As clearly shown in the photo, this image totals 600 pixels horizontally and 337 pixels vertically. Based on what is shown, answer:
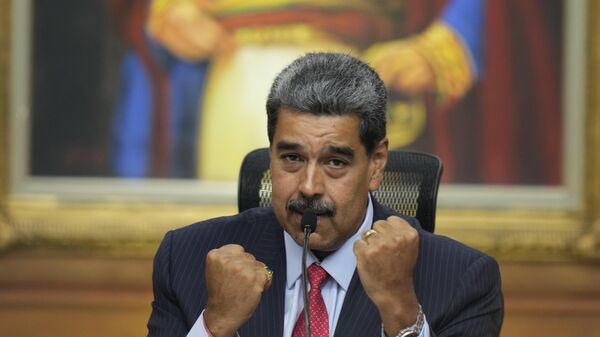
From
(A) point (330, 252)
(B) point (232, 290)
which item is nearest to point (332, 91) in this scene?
(A) point (330, 252)

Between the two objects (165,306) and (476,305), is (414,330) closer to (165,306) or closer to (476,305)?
(476,305)

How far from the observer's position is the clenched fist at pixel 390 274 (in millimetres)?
2217

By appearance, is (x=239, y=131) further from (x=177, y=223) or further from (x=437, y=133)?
(x=437, y=133)

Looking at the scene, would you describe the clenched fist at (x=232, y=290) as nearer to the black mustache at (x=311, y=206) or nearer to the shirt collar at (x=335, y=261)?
the black mustache at (x=311, y=206)

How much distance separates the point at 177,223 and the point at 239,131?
449 mm

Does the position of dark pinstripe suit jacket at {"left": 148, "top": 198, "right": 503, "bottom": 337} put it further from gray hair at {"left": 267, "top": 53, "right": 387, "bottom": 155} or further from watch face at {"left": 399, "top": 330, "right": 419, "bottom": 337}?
gray hair at {"left": 267, "top": 53, "right": 387, "bottom": 155}

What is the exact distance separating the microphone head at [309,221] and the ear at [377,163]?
0.22 m

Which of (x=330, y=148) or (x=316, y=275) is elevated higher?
(x=330, y=148)

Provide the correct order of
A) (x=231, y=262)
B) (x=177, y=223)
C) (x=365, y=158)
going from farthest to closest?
(x=177, y=223)
(x=365, y=158)
(x=231, y=262)

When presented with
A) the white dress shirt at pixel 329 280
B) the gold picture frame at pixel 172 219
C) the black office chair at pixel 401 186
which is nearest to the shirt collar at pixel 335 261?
the white dress shirt at pixel 329 280

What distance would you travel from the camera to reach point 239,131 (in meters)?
4.69

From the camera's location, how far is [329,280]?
253cm

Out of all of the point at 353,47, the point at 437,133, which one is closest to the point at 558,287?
the point at 437,133

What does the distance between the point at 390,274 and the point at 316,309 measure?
0.96ft
